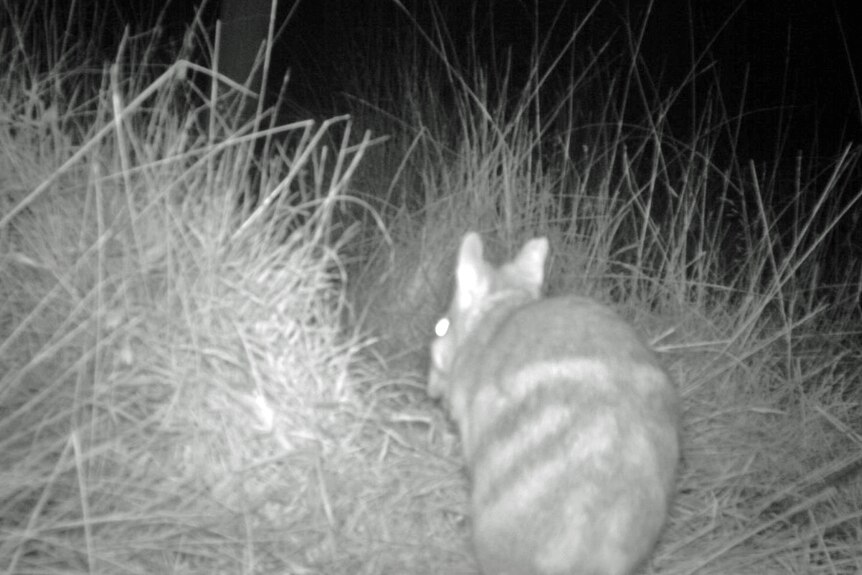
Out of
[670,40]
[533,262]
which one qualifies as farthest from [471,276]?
[670,40]

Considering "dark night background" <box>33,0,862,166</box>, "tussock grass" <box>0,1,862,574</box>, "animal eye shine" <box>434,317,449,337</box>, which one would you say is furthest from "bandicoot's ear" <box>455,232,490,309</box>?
"dark night background" <box>33,0,862,166</box>

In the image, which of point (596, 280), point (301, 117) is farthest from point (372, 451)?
point (301, 117)

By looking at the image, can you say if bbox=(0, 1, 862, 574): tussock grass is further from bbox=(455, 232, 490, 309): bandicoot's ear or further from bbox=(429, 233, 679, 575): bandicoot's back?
bbox=(429, 233, 679, 575): bandicoot's back

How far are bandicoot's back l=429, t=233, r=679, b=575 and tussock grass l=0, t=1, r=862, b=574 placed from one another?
50 cm

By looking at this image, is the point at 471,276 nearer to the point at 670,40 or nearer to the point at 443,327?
the point at 443,327

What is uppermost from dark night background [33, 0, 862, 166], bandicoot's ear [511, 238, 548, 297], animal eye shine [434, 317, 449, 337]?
bandicoot's ear [511, 238, 548, 297]

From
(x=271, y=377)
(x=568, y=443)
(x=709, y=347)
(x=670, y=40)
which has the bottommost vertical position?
(x=670, y=40)

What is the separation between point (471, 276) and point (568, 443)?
3.62 feet

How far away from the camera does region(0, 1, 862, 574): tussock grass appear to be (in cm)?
291

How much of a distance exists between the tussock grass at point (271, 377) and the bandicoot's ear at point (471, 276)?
33 centimetres

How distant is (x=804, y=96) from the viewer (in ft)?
37.3

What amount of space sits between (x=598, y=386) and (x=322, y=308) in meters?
1.35

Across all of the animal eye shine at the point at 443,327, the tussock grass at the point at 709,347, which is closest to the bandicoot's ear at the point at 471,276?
the animal eye shine at the point at 443,327

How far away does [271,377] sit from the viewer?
3449 millimetres
